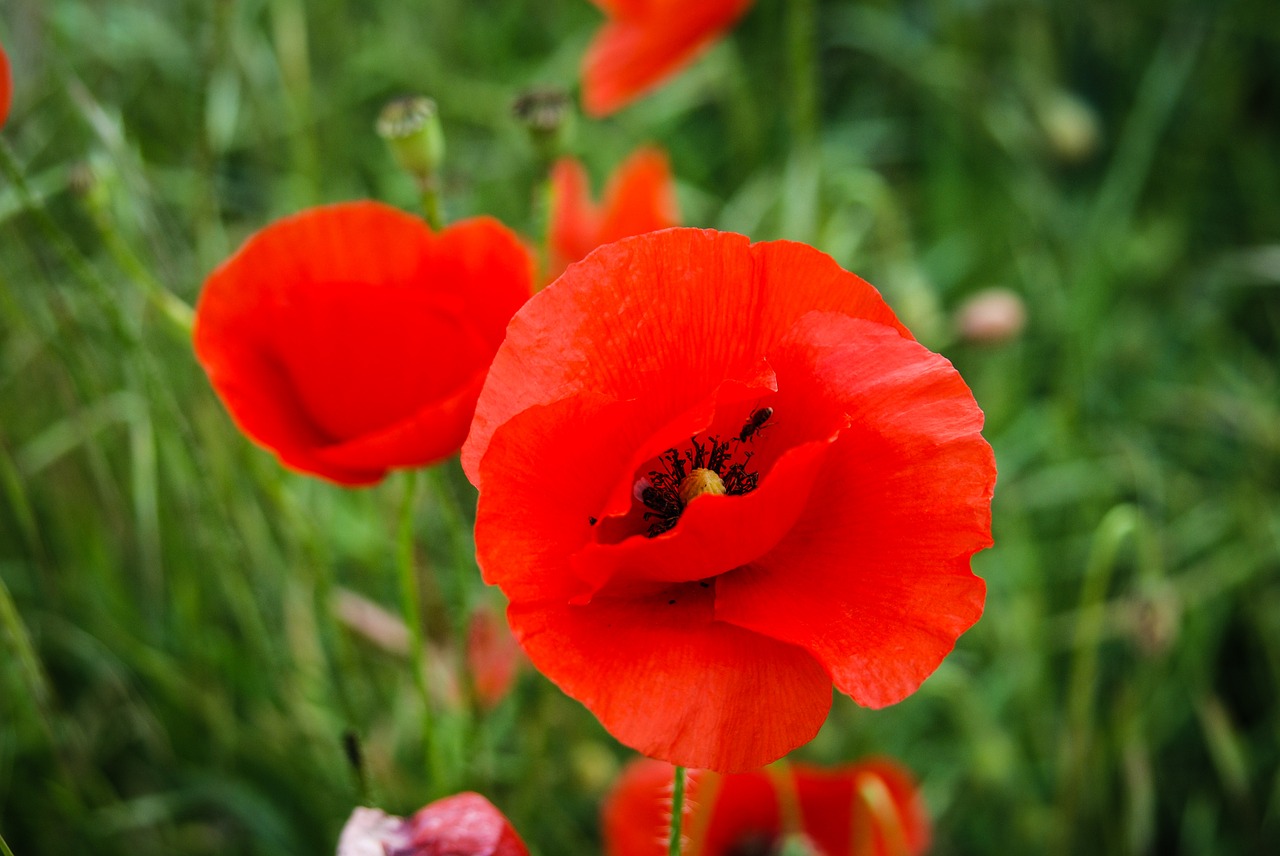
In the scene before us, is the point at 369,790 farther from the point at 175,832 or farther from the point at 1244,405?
the point at 1244,405

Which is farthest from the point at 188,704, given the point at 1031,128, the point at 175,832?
the point at 1031,128

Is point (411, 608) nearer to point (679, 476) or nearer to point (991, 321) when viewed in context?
point (679, 476)

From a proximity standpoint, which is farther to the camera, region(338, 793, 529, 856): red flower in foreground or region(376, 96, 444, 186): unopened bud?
region(376, 96, 444, 186): unopened bud

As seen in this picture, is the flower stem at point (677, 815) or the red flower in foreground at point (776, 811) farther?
the red flower in foreground at point (776, 811)

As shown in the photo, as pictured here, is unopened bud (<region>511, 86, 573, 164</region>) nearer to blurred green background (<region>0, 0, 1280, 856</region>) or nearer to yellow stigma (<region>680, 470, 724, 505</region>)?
blurred green background (<region>0, 0, 1280, 856</region>)

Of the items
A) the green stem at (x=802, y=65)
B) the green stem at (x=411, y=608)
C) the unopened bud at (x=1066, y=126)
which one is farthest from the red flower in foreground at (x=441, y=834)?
the unopened bud at (x=1066, y=126)

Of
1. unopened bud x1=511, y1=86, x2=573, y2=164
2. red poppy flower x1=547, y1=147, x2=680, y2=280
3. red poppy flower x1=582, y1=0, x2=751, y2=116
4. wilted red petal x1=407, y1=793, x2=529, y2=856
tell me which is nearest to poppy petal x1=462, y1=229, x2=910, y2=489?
wilted red petal x1=407, y1=793, x2=529, y2=856

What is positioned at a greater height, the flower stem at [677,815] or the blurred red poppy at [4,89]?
the blurred red poppy at [4,89]

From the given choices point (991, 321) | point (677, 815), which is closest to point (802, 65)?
point (991, 321)

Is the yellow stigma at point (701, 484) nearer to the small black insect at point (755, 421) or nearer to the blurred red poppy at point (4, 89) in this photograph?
the small black insect at point (755, 421)
